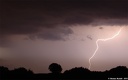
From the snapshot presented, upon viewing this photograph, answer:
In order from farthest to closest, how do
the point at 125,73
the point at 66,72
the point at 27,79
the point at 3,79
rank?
the point at 66,72 → the point at 125,73 → the point at 27,79 → the point at 3,79

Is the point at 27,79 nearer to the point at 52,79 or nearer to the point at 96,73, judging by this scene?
the point at 52,79

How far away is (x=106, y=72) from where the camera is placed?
67062 millimetres

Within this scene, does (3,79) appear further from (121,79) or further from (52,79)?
(121,79)

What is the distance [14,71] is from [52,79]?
66.4 feet

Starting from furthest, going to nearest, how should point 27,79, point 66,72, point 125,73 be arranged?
point 66,72 → point 125,73 → point 27,79

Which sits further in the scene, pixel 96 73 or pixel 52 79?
pixel 96 73

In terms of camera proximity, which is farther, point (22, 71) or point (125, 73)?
point (22, 71)

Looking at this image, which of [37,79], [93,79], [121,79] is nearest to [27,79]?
[37,79]

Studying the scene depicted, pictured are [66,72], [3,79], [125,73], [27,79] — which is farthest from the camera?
[66,72]

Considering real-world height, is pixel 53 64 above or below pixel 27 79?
above

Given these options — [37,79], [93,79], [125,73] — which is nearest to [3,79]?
[37,79]

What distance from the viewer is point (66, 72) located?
77.0 m

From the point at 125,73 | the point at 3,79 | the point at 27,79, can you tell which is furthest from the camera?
the point at 125,73

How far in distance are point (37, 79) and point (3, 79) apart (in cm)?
600
